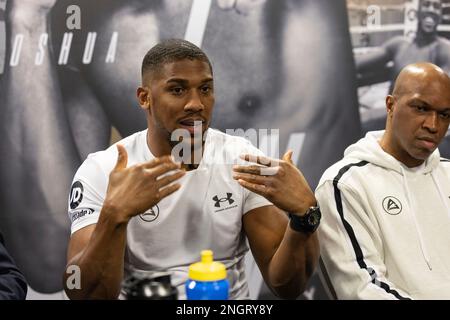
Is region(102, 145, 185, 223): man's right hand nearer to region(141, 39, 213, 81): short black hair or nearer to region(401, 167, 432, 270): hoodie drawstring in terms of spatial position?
region(141, 39, 213, 81): short black hair

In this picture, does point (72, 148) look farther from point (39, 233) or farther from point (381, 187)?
point (381, 187)

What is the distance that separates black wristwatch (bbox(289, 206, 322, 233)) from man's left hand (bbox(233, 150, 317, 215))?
0.6 inches

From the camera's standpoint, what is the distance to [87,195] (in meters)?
1.48

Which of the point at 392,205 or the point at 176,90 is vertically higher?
the point at 176,90

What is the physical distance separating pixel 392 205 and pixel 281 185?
1.77 ft

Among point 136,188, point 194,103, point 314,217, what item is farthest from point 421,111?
point 136,188

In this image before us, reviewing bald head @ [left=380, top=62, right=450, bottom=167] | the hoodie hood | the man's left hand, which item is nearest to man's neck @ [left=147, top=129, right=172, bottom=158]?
the man's left hand

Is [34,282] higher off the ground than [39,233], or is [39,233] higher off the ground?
[39,233]

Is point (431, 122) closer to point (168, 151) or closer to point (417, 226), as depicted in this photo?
point (417, 226)

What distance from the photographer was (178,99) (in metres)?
1.51

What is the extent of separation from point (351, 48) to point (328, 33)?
0.40 feet

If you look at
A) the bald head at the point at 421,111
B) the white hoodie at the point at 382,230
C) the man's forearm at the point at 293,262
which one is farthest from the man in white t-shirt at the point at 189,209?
the bald head at the point at 421,111
